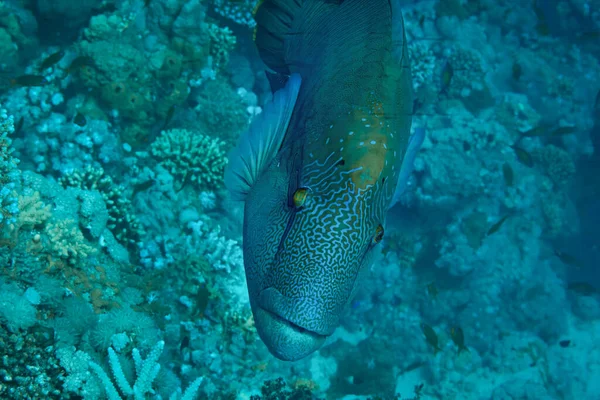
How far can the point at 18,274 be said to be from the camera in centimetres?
375

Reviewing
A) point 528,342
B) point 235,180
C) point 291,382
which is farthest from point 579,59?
point 235,180

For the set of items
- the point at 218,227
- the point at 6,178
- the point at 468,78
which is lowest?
the point at 218,227

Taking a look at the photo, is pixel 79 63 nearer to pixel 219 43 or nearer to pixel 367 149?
pixel 219 43

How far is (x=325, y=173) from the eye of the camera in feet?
6.57

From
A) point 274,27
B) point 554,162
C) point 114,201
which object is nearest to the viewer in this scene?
point 274,27

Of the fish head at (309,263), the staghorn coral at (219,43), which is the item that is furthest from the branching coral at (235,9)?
the fish head at (309,263)

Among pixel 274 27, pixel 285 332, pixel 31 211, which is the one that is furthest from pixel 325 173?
pixel 31 211

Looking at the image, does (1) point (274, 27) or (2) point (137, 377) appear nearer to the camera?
(1) point (274, 27)

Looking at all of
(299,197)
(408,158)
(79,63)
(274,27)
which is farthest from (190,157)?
(299,197)

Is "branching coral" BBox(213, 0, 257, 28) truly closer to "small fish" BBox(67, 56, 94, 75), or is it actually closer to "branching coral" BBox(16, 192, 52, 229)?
"small fish" BBox(67, 56, 94, 75)

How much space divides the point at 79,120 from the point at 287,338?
603cm

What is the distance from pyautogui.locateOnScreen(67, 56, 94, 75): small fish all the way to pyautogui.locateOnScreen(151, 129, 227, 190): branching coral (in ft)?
5.48

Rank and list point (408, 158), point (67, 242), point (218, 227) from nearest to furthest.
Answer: point (408, 158) → point (67, 242) → point (218, 227)

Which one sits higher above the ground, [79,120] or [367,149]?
[367,149]
